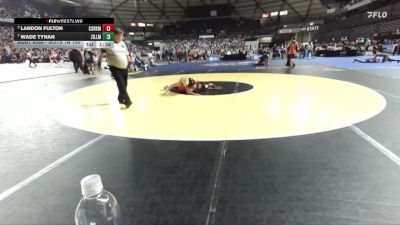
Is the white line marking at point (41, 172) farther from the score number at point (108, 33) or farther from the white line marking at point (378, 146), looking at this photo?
the white line marking at point (378, 146)

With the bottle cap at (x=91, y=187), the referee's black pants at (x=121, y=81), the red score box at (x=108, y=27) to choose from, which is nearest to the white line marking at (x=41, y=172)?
the bottle cap at (x=91, y=187)

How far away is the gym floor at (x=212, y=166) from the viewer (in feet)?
6.18

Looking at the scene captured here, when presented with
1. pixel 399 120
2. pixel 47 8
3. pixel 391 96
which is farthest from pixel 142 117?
pixel 47 8

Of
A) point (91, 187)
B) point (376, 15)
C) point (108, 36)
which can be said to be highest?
point (376, 15)

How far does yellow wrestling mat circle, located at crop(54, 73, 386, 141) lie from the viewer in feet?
12.3

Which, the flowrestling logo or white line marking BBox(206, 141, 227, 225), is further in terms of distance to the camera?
the flowrestling logo

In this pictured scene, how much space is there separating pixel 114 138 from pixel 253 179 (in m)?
2.07
